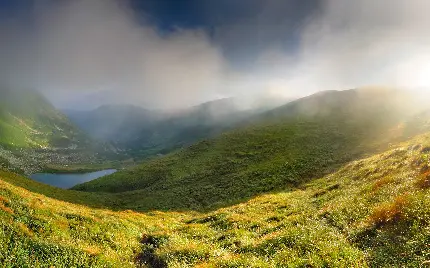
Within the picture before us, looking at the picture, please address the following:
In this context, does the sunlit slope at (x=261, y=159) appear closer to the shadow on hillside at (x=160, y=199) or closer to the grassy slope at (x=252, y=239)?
the shadow on hillside at (x=160, y=199)

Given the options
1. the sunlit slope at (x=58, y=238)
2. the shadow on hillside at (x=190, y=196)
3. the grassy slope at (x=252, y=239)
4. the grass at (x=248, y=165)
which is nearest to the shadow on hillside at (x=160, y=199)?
the shadow on hillside at (x=190, y=196)

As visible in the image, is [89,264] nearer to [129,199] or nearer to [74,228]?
[74,228]

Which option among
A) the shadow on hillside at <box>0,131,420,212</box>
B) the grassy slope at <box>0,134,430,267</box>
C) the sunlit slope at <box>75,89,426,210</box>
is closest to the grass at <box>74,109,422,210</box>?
the sunlit slope at <box>75,89,426,210</box>

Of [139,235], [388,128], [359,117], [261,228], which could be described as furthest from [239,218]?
[359,117]

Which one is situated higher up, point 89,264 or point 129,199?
point 89,264

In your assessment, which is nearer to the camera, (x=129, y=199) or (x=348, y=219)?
(x=348, y=219)

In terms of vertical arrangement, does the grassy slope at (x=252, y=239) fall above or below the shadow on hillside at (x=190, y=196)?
above

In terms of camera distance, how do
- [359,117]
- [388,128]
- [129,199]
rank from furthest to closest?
[359,117], [388,128], [129,199]

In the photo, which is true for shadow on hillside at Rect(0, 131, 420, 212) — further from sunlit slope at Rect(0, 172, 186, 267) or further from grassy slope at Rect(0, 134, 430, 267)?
sunlit slope at Rect(0, 172, 186, 267)

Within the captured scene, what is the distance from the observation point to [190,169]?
10206cm

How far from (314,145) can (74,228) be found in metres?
91.4

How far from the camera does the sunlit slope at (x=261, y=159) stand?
234ft

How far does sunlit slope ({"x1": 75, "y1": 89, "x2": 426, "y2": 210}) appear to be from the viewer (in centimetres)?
7138

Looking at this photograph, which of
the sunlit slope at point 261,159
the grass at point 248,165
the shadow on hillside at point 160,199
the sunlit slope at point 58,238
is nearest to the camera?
the sunlit slope at point 58,238
